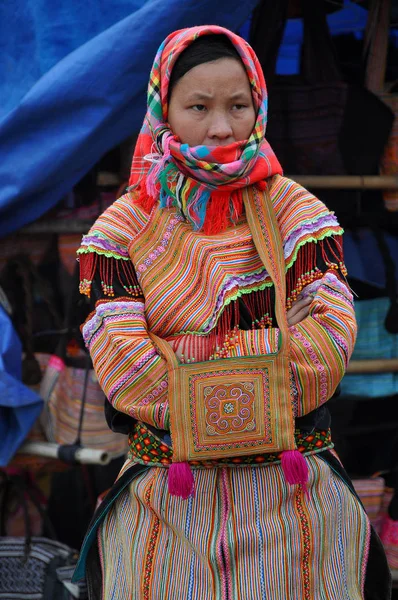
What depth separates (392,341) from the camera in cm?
317

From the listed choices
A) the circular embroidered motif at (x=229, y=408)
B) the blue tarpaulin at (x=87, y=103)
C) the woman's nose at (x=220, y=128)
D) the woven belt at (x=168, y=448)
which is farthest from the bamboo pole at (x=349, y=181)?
the circular embroidered motif at (x=229, y=408)

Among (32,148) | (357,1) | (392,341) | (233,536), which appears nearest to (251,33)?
(357,1)

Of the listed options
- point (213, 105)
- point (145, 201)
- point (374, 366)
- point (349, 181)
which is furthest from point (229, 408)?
point (349, 181)

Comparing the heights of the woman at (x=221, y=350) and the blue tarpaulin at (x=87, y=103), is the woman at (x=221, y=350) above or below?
below

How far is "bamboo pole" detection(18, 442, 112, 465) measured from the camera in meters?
2.87

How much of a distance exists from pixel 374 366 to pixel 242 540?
139cm

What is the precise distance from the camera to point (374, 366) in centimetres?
306

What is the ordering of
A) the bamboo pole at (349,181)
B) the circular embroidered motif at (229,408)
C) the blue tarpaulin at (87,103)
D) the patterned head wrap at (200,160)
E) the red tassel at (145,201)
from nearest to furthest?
the circular embroidered motif at (229,408), the patterned head wrap at (200,160), the red tassel at (145,201), the blue tarpaulin at (87,103), the bamboo pole at (349,181)

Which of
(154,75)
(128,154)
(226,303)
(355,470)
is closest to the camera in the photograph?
(226,303)

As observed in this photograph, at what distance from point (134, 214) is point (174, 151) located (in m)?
0.20

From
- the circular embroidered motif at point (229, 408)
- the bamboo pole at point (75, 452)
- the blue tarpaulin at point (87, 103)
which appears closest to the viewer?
the circular embroidered motif at point (229, 408)

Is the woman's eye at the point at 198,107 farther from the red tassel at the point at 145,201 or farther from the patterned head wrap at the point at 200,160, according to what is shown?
the red tassel at the point at 145,201

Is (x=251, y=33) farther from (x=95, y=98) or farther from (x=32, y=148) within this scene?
(x=32, y=148)

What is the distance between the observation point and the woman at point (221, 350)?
1.73m
